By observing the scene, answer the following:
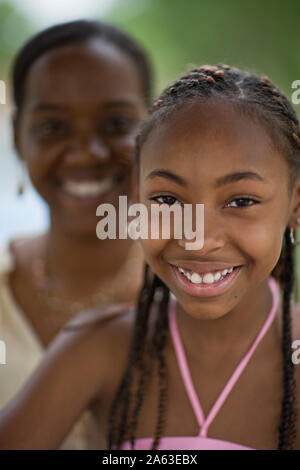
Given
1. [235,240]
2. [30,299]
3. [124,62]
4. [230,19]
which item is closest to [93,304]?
[30,299]

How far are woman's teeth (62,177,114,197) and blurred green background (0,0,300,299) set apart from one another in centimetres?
267

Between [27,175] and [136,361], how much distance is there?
1063 mm

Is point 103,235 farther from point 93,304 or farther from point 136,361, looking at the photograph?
point 136,361

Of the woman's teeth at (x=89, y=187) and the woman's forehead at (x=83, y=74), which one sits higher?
the woman's forehead at (x=83, y=74)

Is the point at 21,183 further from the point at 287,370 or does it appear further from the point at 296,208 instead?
the point at 287,370

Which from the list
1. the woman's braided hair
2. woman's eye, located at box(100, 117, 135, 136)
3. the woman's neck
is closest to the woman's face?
woman's eye, located at box(100, 117, 135, 136)

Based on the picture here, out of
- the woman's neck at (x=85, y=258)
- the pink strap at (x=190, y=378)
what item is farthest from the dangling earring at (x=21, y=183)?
the pink strap at (x=190, y=378)

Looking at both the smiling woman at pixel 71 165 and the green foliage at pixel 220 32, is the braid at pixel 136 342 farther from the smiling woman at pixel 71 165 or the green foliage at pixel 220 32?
the green foliage at pixel 220 32

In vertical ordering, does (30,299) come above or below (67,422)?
above

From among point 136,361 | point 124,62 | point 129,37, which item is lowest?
point 136,361

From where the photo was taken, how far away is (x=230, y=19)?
5996mm

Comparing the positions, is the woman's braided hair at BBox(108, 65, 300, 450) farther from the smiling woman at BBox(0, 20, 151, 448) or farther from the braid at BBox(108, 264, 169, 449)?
the smiling woman at BBox(0, 20, 151, 448)

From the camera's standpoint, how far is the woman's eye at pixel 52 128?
7.43 ft

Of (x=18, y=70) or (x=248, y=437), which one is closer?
(x=248, y=437)
